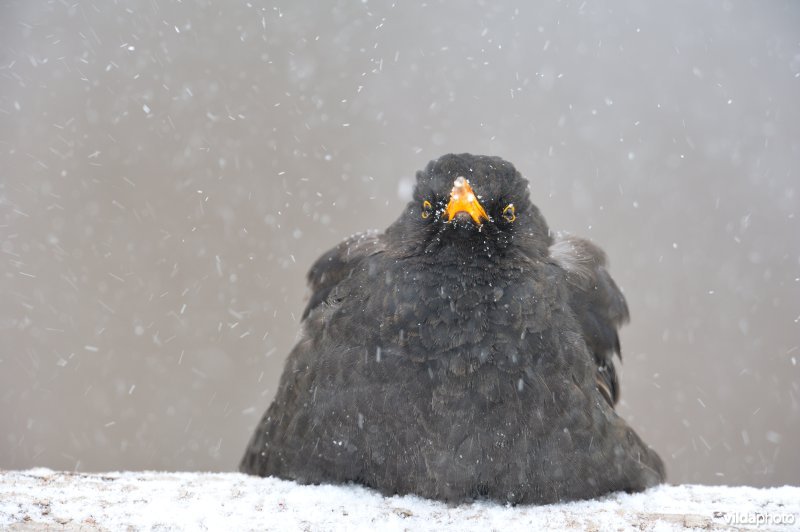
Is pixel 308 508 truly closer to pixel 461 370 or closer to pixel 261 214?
pixel 461 370

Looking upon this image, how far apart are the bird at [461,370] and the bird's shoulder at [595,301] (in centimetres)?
2

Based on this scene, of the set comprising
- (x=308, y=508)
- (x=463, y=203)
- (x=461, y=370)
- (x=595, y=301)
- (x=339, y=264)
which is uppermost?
(x=463, y=203)

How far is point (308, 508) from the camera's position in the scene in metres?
3.60

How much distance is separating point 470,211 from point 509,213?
348 mm

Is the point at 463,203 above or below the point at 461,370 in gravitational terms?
above

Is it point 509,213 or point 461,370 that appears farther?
point 509,213

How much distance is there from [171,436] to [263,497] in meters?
4.48

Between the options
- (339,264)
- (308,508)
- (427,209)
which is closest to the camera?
(308,508)

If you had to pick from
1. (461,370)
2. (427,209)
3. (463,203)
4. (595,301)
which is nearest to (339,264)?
(427,209)

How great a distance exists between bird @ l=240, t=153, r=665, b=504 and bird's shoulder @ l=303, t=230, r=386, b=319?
0.26ft

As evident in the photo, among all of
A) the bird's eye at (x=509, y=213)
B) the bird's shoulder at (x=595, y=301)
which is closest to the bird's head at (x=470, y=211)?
the bird's eye at (x=509, y=213)

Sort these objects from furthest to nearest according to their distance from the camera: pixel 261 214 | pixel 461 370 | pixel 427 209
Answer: pixel 261 214 < pixel 427 209 < pixel 461 370

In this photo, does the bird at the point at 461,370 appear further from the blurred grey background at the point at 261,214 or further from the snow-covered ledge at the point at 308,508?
the blurred grey background at the point at 261,214

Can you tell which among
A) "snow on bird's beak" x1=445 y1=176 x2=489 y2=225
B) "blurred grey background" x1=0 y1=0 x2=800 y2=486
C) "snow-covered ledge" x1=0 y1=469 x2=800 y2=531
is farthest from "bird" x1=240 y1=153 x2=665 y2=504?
"blurred grey background" x1=0 y1=0 x2=800 y2=486
